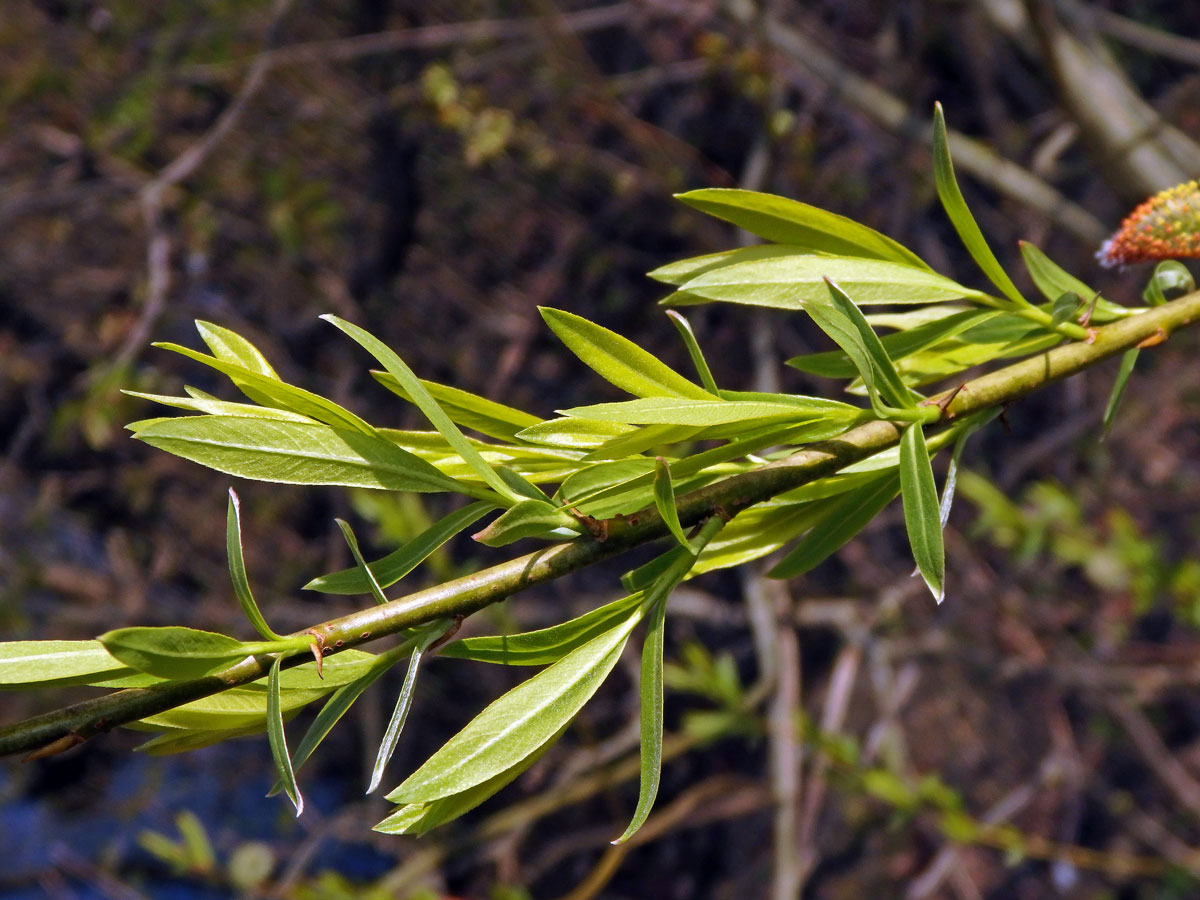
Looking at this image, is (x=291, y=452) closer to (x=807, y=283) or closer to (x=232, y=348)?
(x=232, y=348)

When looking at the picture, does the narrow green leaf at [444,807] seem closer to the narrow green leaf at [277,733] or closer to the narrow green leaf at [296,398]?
the narrow green leaf at [277,733]

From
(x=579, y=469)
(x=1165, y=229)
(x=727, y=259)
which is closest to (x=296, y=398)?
(x=579, y=469)

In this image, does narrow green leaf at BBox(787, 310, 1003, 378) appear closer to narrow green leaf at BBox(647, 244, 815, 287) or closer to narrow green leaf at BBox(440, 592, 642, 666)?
narrow green leaf at BBox(647, 244, 815, 287)

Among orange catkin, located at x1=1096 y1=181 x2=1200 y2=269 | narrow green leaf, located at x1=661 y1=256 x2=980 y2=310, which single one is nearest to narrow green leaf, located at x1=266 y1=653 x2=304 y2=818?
narrow green leaf, located at x1=661 y1=256 x2=980 y2=310

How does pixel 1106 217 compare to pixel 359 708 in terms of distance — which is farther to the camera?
pixel 359 708

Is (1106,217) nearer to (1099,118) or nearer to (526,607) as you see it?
(1099,118)

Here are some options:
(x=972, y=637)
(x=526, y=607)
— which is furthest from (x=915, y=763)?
(x=526, y=607)
